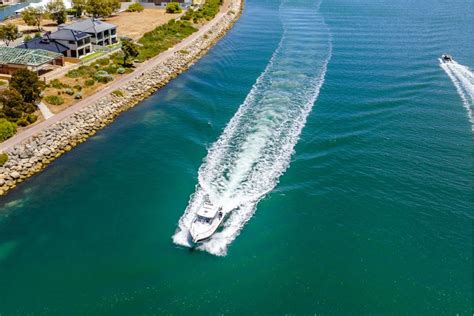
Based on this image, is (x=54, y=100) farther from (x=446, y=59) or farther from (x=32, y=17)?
(x=446, y=59)

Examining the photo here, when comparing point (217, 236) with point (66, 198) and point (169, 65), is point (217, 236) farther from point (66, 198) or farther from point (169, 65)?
point (169, 65)

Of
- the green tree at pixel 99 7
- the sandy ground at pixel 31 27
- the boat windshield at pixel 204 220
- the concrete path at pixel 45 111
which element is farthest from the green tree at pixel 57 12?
the boat windshield at pixel 204 220

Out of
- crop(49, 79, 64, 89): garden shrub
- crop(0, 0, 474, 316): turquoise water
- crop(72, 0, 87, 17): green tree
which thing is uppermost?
crop(72, 0, 87, 17): green tree

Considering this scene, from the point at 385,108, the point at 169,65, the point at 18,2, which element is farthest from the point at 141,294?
the point at 18,2

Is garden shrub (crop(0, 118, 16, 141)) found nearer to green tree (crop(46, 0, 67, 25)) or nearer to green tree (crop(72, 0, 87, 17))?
green tree (crop(46, 0, 67, 25))

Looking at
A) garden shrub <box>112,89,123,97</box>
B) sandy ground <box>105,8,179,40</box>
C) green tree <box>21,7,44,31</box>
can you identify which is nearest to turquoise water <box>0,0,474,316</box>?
garden shrub <box>112,89,123,97</box>

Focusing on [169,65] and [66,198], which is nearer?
[66,198]

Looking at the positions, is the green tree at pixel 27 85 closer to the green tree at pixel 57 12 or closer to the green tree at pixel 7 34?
the green tree at pixel 7 34
